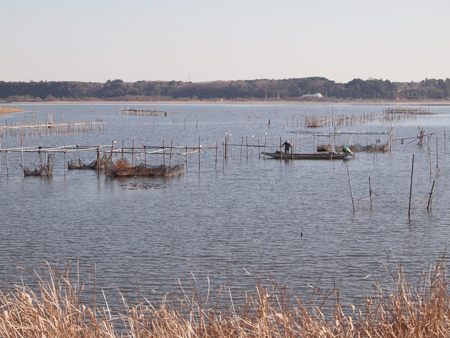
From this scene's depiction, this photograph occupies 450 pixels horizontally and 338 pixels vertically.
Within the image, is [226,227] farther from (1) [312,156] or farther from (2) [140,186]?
(1) [312,156]

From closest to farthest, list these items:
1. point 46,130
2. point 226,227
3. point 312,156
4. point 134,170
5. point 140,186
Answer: point 226,227 < point 140,186 < point 134,170 < point 312,156 < point 46,130

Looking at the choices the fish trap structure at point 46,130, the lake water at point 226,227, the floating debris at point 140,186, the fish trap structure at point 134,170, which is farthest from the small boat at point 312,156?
the fish trap structure at point 46,130

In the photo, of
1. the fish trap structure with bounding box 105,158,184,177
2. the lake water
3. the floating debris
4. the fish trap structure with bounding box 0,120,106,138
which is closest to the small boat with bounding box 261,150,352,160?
the lake water

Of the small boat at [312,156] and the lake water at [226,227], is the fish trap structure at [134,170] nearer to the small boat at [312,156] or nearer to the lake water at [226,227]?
the lake water at [226,227]

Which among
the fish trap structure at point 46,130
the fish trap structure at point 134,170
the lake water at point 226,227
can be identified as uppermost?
the fish trap structure at point 46,130

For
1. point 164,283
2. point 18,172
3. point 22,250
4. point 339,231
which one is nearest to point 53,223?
point 22,250

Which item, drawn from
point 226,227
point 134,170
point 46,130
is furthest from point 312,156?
point 46,130

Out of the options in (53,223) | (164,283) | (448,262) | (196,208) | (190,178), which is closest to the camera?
(164,283)

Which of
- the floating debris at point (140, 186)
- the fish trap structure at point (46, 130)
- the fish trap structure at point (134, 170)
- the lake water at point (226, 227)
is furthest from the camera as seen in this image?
the fish trap structure at point (46, 130)

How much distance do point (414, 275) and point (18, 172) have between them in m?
28.2

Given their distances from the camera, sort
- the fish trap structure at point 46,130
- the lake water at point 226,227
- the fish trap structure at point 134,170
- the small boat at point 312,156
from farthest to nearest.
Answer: the fish trap structure at point 46,130 < the small boat at point 312,156 < the fish trap structure at point 134,170 < the lake water at point 226,227

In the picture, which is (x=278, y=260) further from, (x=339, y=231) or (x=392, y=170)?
(x=392, y=170)

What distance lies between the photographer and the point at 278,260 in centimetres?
1609

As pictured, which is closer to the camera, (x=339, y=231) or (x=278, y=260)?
(x=278, y=260)
